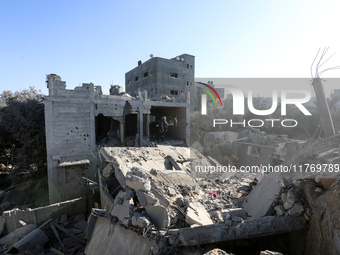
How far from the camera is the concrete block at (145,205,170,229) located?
12.5ft

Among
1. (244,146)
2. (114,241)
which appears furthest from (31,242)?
(244,146)

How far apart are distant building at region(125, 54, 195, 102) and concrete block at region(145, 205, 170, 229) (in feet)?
57.4

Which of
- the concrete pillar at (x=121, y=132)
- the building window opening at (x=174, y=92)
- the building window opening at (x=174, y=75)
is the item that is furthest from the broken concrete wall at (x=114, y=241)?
the building window opening at (x=174, y=75)

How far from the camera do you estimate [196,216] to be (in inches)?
157

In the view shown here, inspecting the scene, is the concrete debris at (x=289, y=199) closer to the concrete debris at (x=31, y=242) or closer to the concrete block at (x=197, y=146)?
the concrete debris at (x=31, y=242)

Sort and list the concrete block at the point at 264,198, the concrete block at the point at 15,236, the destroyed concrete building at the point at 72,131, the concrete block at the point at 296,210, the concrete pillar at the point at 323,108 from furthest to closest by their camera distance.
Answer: the destroyed concrete building at the point at 72,131 → the concrete block at the point at 15,236 → the concrete pillar at the point at 323,108 → the concrete block at the point at 264,198 → the concrete block at the point at 296,210

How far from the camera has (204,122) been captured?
22.9m

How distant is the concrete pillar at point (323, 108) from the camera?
212 inches

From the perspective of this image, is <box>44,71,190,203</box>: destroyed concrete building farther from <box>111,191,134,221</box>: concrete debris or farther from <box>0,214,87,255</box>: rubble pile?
<box>111,191,134,221</box>: concrete debris

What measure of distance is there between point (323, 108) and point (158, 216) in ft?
16.2

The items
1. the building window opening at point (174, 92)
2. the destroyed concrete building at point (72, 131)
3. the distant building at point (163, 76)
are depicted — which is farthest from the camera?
the building window opening at point (174, 92)

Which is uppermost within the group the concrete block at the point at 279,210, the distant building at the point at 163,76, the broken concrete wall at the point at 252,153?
the distant building at the point at 163,76

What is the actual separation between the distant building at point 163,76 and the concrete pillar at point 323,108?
16433mm

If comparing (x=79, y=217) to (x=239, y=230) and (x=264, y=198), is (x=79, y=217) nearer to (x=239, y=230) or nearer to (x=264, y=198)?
(x=239, y=230)
